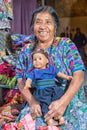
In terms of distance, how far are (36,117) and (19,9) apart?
2998mm

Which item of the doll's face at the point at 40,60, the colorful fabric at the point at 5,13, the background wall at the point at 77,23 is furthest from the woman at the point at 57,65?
the background wall at the point at 77,23

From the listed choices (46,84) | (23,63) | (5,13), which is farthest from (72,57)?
(5,13)

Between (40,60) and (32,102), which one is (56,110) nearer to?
(32,102)

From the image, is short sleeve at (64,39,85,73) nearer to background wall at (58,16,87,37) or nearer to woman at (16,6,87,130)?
woman at (16,6,87,130)

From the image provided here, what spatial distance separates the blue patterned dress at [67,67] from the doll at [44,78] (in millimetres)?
114

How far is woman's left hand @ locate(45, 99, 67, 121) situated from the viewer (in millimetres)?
2642

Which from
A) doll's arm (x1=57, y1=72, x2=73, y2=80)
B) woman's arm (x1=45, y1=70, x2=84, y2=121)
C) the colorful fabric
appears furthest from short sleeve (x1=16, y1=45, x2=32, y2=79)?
the colorful fabric

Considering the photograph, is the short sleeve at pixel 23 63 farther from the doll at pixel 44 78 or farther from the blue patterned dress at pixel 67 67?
the doll at pixel 44 78

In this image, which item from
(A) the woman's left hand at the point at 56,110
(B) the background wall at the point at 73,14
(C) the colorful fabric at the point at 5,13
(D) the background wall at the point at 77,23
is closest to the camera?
(A) the woman's left hand at the point at 56,110

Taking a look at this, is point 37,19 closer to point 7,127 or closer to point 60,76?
point 60,76

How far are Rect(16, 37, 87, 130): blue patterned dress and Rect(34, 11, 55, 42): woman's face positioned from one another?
0.11 metres

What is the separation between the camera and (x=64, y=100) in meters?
2.70

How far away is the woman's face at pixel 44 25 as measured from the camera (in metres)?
2.93

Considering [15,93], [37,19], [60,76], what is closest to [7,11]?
[15,93]
